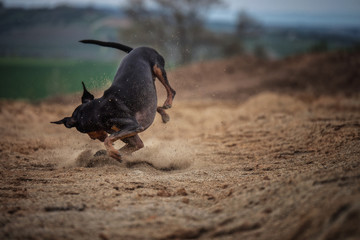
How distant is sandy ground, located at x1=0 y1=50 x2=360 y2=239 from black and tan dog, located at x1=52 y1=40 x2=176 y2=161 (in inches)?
22.8

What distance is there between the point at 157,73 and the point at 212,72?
16.1 m

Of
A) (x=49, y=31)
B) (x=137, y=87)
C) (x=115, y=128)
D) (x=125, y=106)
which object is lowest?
(x=115, y=128)

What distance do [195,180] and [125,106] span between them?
1545 millimetres

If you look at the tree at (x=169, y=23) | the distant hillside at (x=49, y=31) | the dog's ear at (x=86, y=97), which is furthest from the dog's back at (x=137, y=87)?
the tree at (x=169, y=23)

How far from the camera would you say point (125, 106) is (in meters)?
5.07

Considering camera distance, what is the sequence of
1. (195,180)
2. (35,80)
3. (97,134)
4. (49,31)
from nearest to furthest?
(195,180) → (97,134) → (49,31) → (35,80)

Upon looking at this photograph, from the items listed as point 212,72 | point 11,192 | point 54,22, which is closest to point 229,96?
point 212,72

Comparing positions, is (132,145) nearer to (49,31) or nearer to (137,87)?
(137,87)

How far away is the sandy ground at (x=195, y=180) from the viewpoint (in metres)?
2.90

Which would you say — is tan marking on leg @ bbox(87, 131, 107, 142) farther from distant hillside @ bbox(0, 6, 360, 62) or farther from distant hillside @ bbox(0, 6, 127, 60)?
distant hillside @ bbox(0, 6, 127, 60)

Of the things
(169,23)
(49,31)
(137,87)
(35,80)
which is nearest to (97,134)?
(137,87)

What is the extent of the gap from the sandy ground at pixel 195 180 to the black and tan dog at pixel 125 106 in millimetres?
580

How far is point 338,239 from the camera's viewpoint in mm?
2297

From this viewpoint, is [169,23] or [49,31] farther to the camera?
[169,23]
